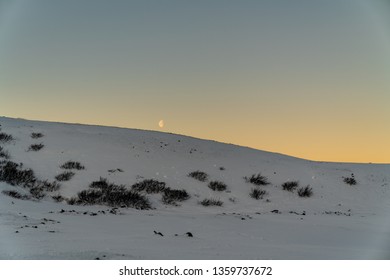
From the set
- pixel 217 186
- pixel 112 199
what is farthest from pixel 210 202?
pixel 112 199

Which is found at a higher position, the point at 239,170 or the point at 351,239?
the point at 239,170

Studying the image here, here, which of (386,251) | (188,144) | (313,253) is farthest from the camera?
(188,144)

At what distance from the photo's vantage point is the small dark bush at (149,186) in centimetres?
1606

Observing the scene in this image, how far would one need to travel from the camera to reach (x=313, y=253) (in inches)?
291

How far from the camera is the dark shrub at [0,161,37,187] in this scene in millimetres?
15074

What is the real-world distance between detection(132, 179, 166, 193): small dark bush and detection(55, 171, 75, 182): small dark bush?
2112mm

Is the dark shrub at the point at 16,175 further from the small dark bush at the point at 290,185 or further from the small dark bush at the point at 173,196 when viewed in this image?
the small dark bush at the point at 290,185

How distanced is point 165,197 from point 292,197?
458 cm

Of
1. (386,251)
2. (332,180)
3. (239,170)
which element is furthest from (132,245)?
(332,180)

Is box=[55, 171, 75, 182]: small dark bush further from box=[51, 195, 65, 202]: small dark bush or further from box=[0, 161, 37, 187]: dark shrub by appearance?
box=[51, 195, 65, 202]: small dark bush

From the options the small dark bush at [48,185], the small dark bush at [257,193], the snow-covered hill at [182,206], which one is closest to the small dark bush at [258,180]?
the snow-covered hill at [182,206]

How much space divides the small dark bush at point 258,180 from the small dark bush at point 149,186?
350cm

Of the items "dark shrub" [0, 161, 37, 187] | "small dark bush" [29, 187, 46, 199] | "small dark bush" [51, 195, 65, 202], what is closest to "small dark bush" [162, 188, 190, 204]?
"small dark bush" [51, 195, 65, 202]

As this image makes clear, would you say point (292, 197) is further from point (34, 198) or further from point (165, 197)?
point (34, 198)
